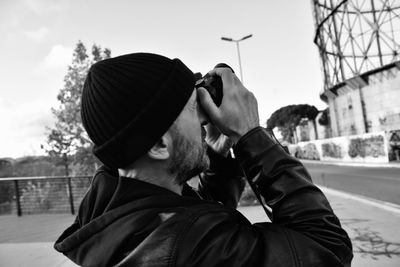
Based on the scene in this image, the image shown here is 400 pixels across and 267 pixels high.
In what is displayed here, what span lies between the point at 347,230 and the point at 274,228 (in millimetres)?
4390

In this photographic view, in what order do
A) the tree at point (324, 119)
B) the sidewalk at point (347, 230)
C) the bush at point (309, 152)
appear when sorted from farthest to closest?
the tree at point (324, 119) < the bush at point (309, 152) < the sidewalk at point (347, 230)

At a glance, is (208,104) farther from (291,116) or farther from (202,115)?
(291,116)

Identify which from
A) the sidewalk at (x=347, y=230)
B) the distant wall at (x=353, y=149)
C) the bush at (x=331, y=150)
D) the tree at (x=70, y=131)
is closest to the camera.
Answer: the sidewalk at (x=347, y=230)

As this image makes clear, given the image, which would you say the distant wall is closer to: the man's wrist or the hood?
the man's wrist

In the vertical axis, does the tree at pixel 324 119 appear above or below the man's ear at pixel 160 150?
above

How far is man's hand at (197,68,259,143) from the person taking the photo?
0.89m

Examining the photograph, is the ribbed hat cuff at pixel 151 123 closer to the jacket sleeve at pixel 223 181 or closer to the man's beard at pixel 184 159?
the man's beard at pixel 184 159

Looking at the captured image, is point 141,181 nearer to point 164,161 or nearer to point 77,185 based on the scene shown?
point 164,161

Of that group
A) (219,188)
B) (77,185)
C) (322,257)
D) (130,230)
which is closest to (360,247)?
(219,188)

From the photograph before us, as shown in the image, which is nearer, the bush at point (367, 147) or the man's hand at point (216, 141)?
the man's hand at point (216, 141)

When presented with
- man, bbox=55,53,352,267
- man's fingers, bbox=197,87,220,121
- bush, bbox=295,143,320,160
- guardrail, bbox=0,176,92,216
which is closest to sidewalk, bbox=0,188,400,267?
guardrail, bbox=0,176,92,216

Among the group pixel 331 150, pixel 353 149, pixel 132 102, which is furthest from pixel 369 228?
pixel 331 150

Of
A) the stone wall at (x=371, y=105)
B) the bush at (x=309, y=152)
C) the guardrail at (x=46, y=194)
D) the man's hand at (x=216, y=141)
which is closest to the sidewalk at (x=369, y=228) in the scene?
the man's hand at (x=216, y=141)

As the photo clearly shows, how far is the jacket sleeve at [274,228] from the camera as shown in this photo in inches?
28.5
